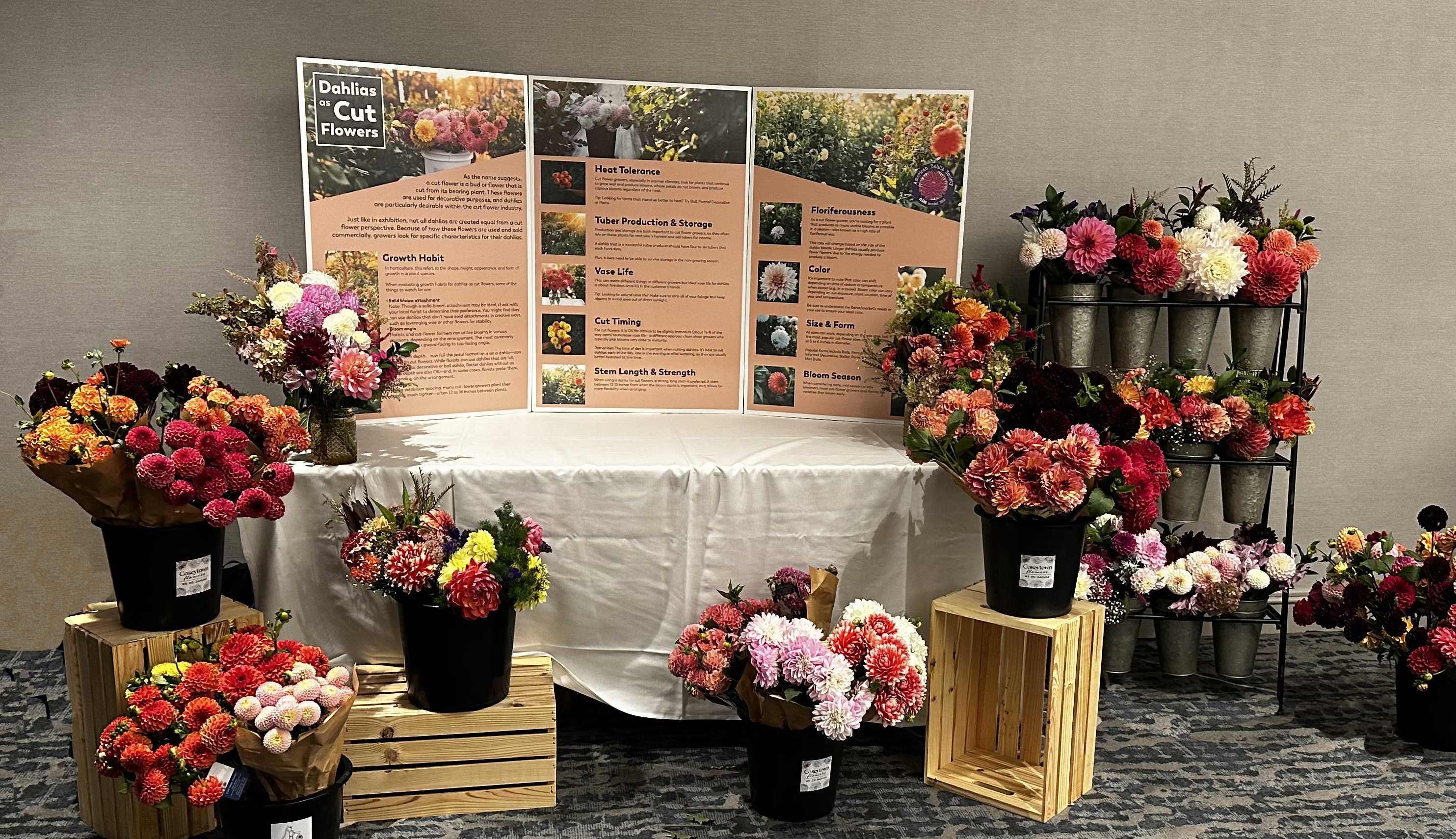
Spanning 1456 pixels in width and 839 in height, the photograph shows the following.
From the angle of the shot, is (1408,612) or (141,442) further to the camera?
(1408,612)

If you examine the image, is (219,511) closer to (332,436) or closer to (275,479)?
(275,479)

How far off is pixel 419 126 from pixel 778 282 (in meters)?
1.11

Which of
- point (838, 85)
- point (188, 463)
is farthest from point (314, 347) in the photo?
point (838, 85)

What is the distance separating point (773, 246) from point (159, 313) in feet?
5.91

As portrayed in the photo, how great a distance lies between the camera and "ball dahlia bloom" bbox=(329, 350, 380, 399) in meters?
2.56

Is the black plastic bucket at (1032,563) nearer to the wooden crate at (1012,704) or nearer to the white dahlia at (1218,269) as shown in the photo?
the wooden crate at (1012,704)

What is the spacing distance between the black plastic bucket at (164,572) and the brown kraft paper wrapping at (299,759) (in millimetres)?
412

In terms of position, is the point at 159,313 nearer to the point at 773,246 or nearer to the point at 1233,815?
the point at 773,246

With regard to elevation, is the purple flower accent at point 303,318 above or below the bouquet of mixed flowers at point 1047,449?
above

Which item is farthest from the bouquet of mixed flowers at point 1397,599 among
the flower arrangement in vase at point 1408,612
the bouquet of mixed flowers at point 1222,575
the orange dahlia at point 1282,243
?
the orange dahlia at point 1282,243

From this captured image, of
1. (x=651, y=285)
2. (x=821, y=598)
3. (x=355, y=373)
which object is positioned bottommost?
(x=821, y=598)

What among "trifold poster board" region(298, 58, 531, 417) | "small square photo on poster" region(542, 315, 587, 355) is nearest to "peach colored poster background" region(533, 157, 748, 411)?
"small square photo on poster" region(542, 315, 587, 355)

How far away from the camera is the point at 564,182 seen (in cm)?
323

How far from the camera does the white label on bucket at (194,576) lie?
2.30 m
